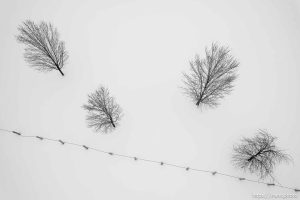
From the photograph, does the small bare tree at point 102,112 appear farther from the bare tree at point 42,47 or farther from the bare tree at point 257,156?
the bare tree at point 257,156

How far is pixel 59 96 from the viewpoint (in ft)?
77.7

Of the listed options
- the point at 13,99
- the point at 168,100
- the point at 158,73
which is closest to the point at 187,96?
the point at 168,100

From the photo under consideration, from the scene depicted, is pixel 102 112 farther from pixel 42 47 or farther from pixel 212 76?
pixel 212 76

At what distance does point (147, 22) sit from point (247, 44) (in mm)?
14303

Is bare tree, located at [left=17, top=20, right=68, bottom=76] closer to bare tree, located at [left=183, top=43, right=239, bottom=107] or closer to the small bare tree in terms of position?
the small bare tree

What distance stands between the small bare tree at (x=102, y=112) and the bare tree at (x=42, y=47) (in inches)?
258

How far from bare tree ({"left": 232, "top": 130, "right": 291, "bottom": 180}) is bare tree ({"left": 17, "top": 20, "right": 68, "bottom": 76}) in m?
21.6

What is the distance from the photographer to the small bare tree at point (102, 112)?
18.6 metres

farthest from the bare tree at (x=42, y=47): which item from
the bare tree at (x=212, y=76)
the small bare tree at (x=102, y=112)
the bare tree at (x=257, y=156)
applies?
the bare tree at (x=257, y=156)

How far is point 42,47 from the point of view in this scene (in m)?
20.9

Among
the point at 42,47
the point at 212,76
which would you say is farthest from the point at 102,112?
the point at 212,76

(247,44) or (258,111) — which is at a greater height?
(247,44)

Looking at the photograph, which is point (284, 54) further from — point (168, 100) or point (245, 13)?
point (168, 100)

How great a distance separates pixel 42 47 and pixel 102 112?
9378 millimetres
